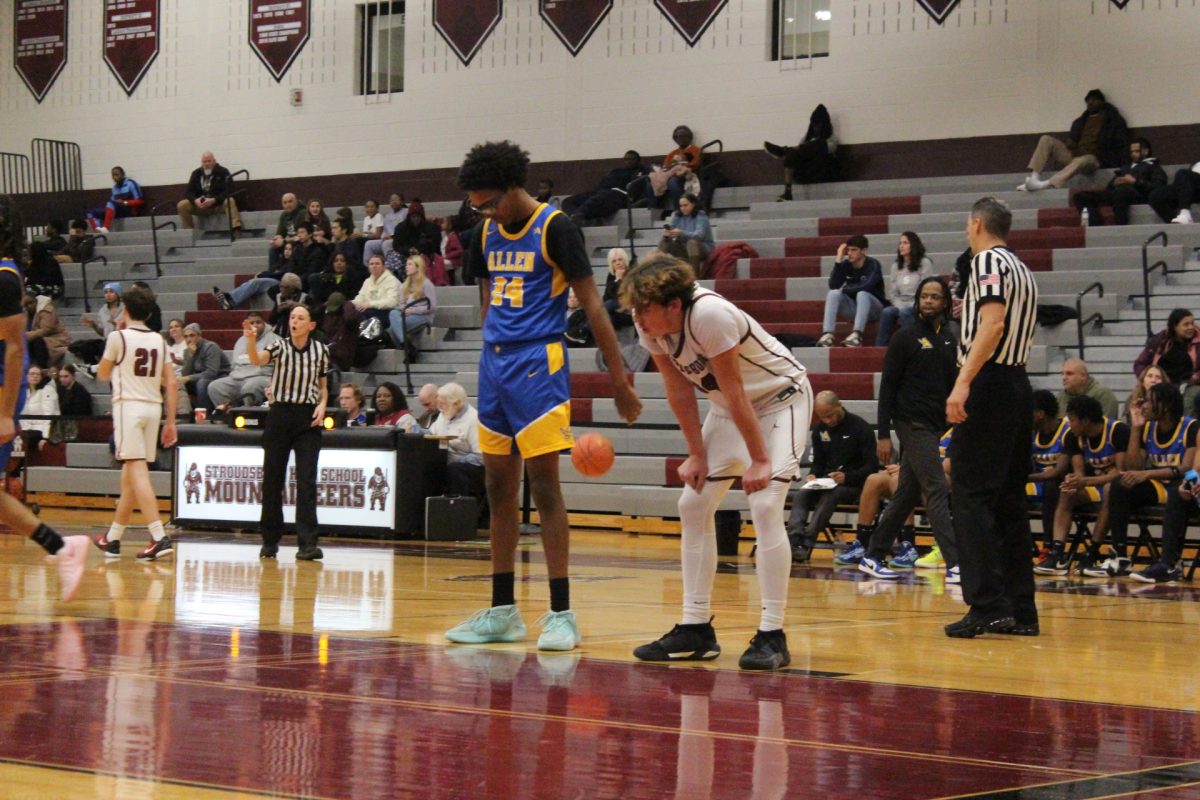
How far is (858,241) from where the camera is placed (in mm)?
16906

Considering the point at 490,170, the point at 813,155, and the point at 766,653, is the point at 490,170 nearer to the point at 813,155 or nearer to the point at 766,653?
the point at 766,653

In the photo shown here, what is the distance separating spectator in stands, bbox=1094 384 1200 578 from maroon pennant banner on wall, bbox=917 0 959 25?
32.5 ft

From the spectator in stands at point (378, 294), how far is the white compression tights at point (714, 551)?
46.0 feet

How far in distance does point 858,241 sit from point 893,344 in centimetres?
668

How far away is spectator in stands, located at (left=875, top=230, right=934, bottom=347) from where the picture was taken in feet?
53.6

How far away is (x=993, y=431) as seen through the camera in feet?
23.9

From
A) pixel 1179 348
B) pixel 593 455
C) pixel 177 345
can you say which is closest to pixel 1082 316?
pixel 1179 348

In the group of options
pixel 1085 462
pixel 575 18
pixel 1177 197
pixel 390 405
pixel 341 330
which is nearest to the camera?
pixel 1085 462

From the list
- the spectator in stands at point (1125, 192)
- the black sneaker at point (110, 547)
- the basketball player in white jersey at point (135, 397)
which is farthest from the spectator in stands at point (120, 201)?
the black sneaker at point (110, 547)

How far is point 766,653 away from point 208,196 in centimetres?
2118

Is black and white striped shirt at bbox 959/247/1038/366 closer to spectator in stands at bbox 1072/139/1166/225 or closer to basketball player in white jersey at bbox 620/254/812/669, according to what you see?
basketball player in white jersey at bbox 620/254/812/669

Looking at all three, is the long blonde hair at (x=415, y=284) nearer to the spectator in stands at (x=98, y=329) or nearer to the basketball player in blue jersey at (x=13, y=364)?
the spectator in stands at (x=98, y=329)

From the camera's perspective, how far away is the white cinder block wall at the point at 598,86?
19828mm

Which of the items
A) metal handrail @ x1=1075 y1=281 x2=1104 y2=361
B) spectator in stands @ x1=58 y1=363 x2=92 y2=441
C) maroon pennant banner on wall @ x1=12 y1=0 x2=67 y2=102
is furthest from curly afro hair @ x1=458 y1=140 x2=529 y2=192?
maroon pennant banner on wall @ x1=12 y1=0 x2=67 y2=102
